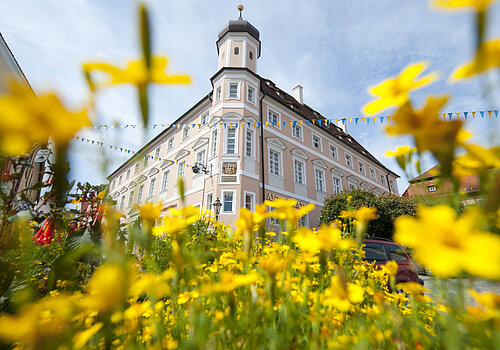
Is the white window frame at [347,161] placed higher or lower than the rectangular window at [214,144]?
higher

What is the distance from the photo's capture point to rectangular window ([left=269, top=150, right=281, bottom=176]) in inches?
505

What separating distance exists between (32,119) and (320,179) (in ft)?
53.0

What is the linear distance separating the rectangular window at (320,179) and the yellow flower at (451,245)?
49.6 ft

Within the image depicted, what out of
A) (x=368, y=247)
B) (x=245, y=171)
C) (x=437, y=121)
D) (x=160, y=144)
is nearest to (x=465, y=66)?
(x=437, y=121)

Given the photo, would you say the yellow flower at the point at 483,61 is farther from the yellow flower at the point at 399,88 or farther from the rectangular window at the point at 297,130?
the rectangular window at the point at 297,130

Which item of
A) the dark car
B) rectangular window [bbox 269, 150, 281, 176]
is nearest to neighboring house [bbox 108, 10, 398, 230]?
rectangular window [bbox 269, 150, 281, 176]

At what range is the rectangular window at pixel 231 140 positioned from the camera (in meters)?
11.7

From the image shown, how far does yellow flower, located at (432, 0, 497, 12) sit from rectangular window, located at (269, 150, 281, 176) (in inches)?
480

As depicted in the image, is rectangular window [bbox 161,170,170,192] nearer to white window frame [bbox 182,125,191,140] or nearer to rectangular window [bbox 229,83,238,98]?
white window frame [bbox 182,125,191,140]

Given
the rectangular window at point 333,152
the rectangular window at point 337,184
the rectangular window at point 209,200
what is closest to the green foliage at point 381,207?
the rectangular window at point 337,184

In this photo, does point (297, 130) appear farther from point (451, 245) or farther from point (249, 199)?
point (451, 245)

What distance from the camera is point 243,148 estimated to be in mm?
11664

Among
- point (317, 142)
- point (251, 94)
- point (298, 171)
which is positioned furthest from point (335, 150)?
point (251, 94)

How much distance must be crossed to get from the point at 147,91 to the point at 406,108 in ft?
1.76
